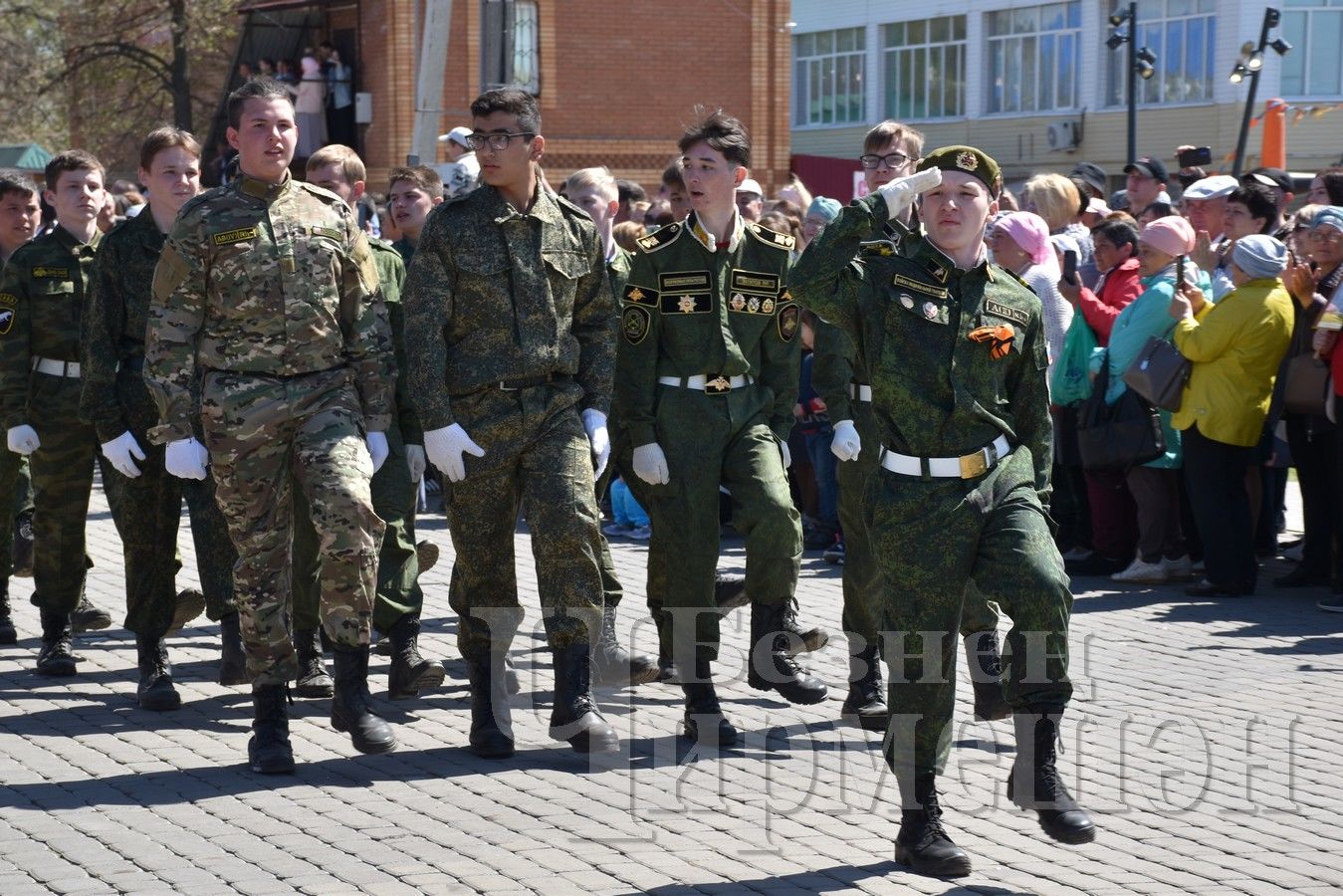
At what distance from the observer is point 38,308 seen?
326 inches

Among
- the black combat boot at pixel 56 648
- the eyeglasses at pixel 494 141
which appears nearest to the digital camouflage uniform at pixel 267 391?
the eyeglasses at pixel 494 141

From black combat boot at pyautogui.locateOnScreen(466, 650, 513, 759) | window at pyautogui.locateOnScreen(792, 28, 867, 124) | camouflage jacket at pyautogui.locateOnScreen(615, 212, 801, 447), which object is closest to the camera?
black combat boot at pyautogui.locateOnScreen(466, 650, 513, 759)

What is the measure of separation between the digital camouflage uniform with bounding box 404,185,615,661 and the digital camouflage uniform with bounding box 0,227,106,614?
244cm

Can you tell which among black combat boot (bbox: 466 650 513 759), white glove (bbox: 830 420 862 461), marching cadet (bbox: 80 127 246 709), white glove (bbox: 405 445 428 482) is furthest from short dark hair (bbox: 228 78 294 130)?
white glove (bbox: 830 420 862 461)

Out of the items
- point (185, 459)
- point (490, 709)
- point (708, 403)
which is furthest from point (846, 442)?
point (185, 459)

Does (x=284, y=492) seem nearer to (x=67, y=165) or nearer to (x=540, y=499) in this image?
(x=540, y=499)

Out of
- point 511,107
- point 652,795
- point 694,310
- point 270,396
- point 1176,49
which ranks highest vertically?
point 1176,49

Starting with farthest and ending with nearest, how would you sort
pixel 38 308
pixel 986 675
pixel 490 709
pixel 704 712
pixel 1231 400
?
pixel 1231 400 → pixel 38 308 → pixel 986 675 → pixel 704 712 → pixel 490 709

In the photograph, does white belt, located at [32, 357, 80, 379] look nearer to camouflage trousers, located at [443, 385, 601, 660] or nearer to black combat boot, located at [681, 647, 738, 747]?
camouflage trousers, located at [443, 385, 601, 660]

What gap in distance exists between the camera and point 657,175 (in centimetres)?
3525

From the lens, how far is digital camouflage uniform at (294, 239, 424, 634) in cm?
778

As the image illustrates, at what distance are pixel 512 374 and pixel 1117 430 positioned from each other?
5.18m

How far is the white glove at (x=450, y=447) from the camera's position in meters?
6.46

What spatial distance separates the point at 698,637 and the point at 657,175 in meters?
29.1
